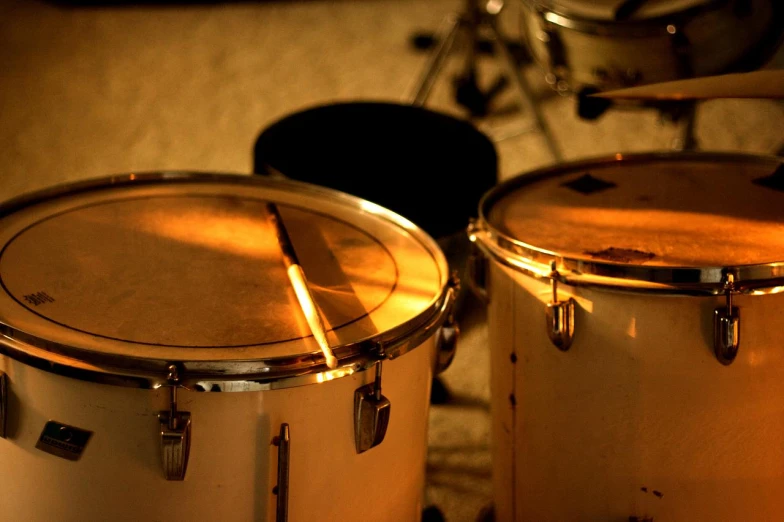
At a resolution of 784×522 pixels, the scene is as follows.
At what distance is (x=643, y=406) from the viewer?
3.43 feet

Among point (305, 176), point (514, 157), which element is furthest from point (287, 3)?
point (305, 176)

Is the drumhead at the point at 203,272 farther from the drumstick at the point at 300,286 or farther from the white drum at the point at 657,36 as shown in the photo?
the white drum at the point at 657,36

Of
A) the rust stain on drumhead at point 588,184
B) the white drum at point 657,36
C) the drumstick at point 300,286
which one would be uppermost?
the white drum at point 657,36

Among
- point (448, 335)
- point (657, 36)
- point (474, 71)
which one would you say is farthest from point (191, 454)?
point (474, 71)

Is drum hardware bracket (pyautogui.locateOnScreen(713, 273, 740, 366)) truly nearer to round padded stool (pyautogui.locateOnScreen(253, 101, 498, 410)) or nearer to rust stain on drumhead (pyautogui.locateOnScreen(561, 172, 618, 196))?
rust stain on drumhead (pyautogui.locateOnScreen(561, 172, 618, 196))

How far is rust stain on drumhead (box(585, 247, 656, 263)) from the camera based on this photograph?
1.04 meters

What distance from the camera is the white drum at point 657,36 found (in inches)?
65.4

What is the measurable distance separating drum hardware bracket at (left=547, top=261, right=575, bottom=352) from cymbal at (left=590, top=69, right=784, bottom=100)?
24 centimetres

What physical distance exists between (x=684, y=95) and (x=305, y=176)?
63 cm

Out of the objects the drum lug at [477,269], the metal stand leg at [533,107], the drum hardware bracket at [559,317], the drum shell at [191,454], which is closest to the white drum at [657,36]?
the metal stand leg at [533,107]

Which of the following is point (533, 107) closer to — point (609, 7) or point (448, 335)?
point (609, 7)

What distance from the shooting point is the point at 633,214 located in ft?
3.87

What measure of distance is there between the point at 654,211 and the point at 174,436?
26.0 inches

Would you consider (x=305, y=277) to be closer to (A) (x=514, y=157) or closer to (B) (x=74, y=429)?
(B) (x=74, y=429)
